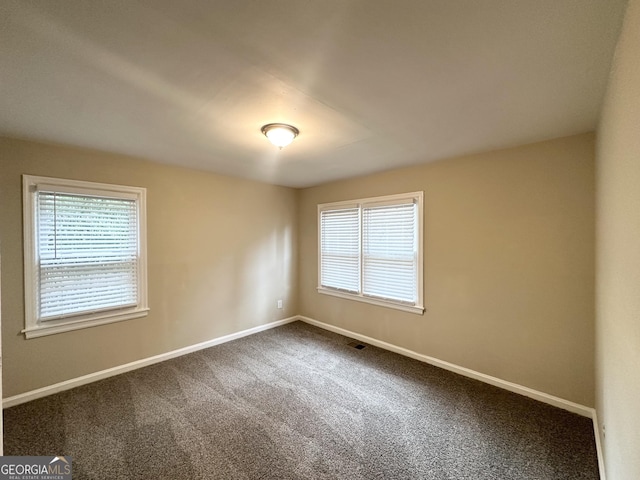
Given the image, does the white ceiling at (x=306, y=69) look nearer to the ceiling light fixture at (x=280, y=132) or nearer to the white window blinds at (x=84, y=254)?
the ceiling light fixture at (x=280, y=132)

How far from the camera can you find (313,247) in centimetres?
451

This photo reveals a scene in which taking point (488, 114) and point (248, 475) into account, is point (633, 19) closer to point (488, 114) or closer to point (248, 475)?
point (488, 114)

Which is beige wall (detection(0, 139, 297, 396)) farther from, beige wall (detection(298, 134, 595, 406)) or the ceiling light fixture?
beige wall (detection(298, 134, 595, 406))

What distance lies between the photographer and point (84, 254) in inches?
105

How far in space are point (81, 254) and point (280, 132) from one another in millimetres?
2325

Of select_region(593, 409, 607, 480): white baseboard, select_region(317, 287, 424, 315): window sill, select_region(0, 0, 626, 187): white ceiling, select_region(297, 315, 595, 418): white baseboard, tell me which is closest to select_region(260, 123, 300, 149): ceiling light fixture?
select_region(0, 0, 626, 187): white ceiling

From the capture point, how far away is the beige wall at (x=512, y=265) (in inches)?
87.4

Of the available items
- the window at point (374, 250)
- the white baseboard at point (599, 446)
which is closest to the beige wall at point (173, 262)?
the window at point (374, 250)

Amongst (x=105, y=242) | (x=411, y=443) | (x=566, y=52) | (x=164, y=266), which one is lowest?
(x=411, y=443)

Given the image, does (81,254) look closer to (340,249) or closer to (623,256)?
(340,249)

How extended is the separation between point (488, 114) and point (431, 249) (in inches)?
61.8

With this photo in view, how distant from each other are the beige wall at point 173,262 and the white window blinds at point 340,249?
0.65 meters

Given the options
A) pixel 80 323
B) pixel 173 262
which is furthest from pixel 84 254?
pixel 173 262

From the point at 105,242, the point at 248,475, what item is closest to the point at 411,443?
the point at 248,475
